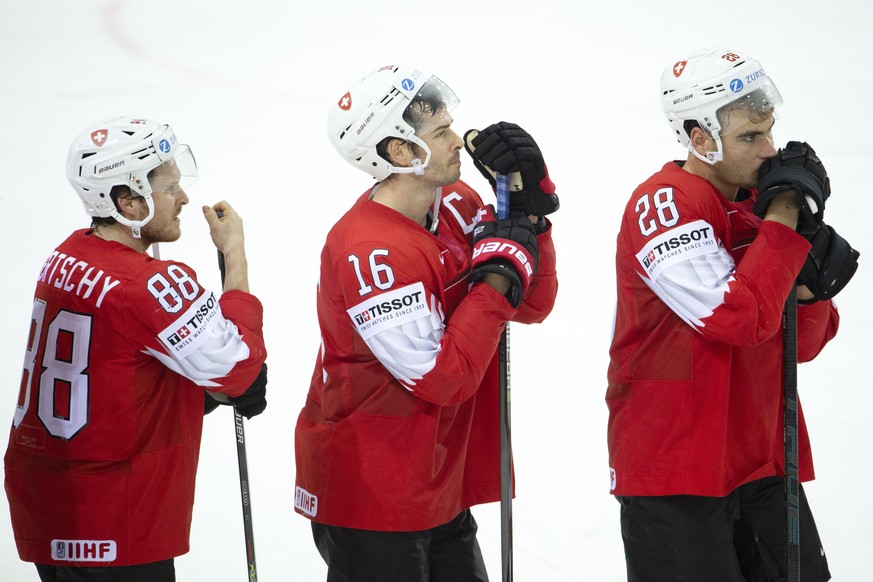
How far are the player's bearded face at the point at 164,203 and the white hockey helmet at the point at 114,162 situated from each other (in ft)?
0.07

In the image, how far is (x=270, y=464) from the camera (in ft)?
13.1

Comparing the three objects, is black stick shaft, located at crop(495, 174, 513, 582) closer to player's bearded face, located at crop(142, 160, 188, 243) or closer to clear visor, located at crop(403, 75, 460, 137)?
clear visor, located at crop(403, 75, 460, 137)

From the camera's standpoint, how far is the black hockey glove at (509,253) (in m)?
2.41

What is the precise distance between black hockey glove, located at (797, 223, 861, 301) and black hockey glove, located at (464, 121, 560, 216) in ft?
1.81

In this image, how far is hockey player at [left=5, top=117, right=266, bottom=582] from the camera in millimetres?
2418

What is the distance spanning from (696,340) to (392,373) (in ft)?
2.18

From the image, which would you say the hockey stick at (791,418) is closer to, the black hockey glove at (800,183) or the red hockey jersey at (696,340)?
the red hockey jersey at (696,340)

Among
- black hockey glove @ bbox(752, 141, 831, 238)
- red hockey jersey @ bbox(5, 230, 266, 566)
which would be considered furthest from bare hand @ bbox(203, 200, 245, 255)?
black hockey glove @ bbox(752, 141, 831, 238)

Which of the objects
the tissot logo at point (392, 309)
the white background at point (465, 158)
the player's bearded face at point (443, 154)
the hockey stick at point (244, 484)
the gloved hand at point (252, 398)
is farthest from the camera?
the white background at point (465, 158)

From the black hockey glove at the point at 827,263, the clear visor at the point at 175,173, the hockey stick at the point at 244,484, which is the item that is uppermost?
the clear visor at the point at 175,173

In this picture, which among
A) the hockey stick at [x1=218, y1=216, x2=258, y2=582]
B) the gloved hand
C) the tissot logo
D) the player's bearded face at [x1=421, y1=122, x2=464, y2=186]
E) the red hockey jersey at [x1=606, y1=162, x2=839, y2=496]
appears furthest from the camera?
the hockey stick at [x1=218, y1=216, x2=258, y2=582]

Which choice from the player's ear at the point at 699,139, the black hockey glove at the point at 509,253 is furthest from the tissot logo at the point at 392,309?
the player's ear at the point at 699,139

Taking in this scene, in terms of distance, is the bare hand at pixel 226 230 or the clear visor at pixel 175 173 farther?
the bare hand at pixel 226 230

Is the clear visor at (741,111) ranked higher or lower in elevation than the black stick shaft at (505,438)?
higher
